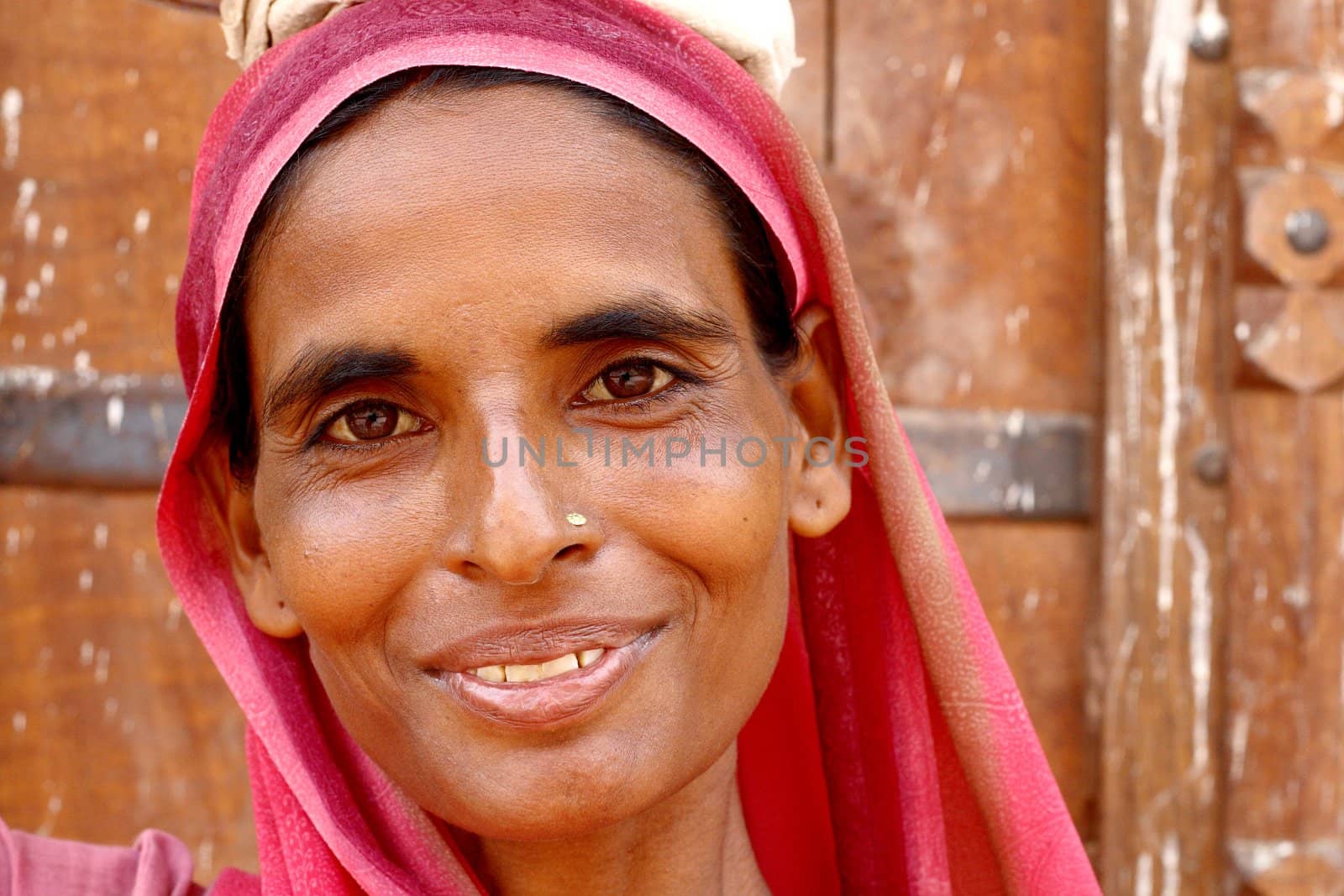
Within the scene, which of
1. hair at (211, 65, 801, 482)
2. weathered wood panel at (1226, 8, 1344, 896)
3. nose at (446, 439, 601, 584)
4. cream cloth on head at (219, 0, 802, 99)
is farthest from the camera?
weathered wood panel at (1226, 8, 1344, 896)

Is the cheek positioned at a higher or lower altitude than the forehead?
lower

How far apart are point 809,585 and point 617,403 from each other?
0.43 metres

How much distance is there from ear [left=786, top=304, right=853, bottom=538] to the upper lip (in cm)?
32

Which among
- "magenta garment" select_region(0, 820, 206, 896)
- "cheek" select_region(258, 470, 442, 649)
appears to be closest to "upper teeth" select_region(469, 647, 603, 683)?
"cheek" select_region(258, 470, 442, 649)

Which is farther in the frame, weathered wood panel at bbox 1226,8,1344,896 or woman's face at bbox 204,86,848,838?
weathered wood panel at bbox 1226,8,1344,896

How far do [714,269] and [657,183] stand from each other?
0.34 feet

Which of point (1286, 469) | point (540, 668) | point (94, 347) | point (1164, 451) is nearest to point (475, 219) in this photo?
point (540, 668)

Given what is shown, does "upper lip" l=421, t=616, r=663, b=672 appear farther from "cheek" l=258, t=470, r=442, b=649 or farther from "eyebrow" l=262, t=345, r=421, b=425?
"eyebrow" l=262, t=345, r=421, b=425

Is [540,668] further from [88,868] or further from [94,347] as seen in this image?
[94,347]

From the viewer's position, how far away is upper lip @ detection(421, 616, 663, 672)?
1190 mm

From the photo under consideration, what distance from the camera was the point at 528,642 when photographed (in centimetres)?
119

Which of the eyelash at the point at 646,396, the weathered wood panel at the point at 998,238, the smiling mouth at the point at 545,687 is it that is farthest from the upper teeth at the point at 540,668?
the weathered wood panel at the point at 998,238

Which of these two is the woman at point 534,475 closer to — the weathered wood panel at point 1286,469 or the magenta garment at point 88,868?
the magenta garment at point 88,868

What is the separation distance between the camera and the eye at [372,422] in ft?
4.18
